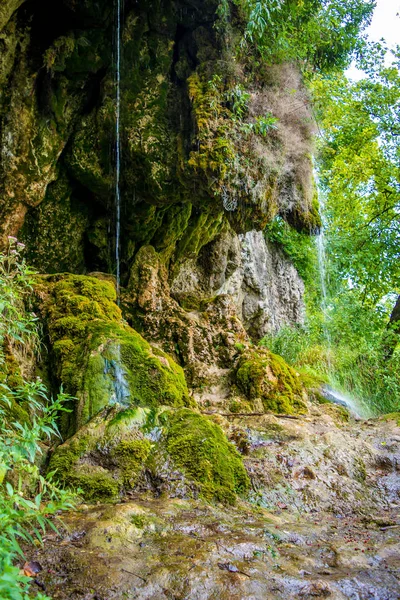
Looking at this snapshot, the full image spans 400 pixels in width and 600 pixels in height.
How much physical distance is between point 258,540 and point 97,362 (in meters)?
2.29

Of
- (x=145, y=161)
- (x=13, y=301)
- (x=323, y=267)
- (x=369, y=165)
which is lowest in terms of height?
(x=13, y=301)

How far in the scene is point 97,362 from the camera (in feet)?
15.3

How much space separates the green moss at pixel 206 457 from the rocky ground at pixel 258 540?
6.5 inches

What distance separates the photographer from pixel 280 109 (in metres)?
7.77

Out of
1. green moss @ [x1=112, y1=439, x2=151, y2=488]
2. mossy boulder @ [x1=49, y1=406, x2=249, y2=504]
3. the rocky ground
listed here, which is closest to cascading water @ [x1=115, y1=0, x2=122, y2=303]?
mossy boulder @ [x1=49, y1=406, x2=249, y2=504]

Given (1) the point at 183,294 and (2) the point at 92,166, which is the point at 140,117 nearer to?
(2) the point at 92,166

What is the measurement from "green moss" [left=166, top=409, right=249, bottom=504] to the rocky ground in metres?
0.17

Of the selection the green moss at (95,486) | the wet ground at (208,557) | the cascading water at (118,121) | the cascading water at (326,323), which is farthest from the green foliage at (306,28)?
the wet ground at (208,557)

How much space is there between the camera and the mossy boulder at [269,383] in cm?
707

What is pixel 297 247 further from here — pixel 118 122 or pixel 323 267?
pixel 118 122

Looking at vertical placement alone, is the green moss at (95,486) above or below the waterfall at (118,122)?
below

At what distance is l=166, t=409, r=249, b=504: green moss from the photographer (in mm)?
3770

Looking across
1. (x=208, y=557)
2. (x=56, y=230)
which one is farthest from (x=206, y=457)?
(x=56, y=230)

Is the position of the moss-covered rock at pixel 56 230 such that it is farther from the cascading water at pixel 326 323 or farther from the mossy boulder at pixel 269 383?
the cascading water at pixel 326 323
